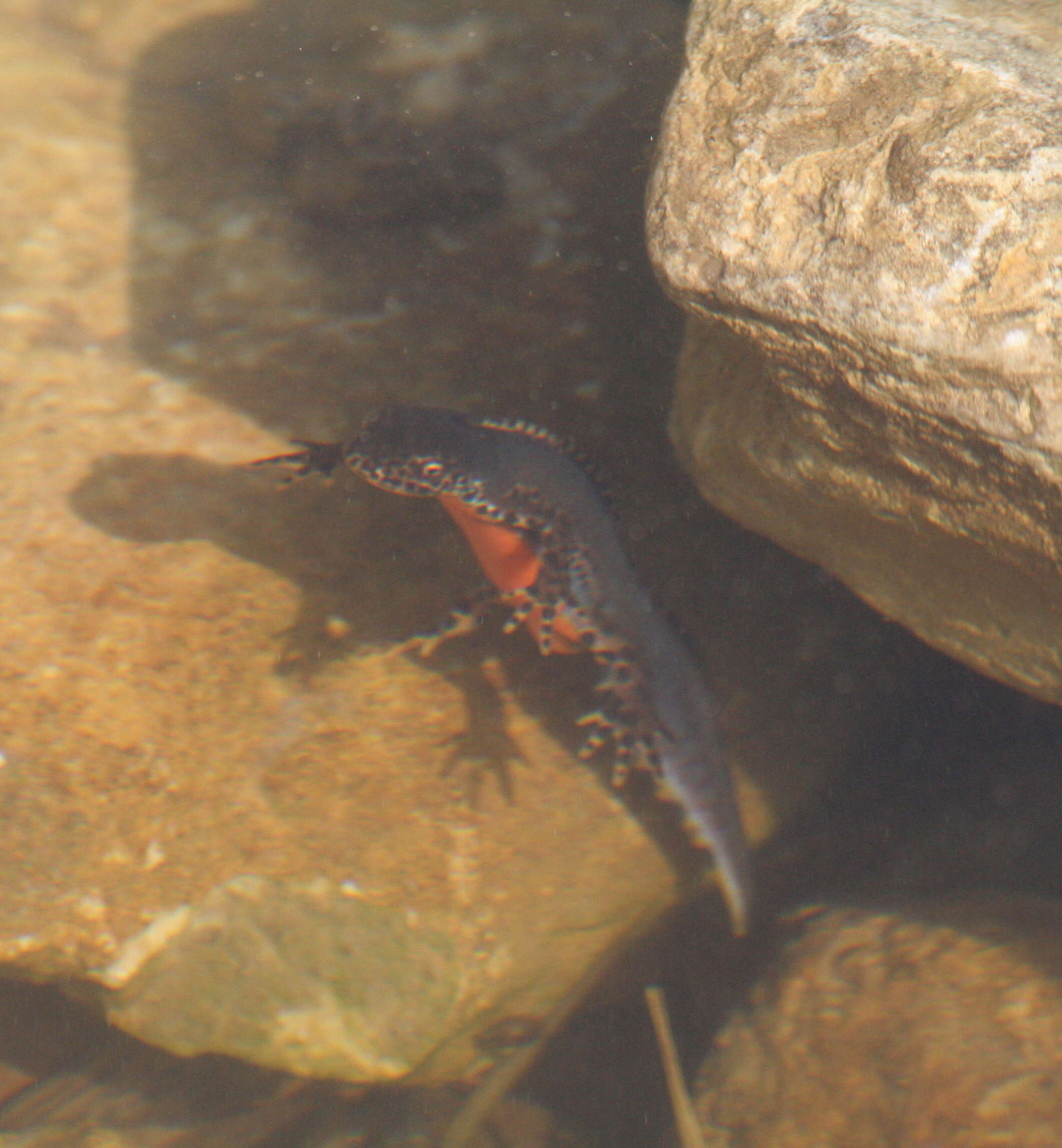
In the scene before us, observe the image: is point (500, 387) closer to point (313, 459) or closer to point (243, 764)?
point (313, 459)

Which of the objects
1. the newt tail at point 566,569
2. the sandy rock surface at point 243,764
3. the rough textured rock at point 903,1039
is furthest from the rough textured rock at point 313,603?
the rough textured rock at point 903,1039

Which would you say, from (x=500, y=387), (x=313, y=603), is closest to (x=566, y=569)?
(x=500, y=387)

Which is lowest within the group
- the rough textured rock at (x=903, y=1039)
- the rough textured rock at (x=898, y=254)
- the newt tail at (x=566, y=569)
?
the rough textured rock at (x=903, y=1039)

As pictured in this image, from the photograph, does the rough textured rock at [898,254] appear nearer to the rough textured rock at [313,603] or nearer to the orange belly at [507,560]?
the orange belly at [507,560]

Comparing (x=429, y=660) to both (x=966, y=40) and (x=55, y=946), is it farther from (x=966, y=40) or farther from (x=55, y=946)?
(x=966, y=40)

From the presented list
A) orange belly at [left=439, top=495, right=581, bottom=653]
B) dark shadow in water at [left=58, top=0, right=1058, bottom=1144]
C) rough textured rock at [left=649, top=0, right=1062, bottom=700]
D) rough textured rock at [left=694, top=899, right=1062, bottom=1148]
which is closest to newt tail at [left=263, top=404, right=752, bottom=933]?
orange belly at [left=439, top=495, right=581, bottom=653]

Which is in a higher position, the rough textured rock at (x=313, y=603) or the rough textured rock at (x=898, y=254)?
the rough textured rock at (x=898, y=254)

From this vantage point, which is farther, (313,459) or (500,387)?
(500,387)
